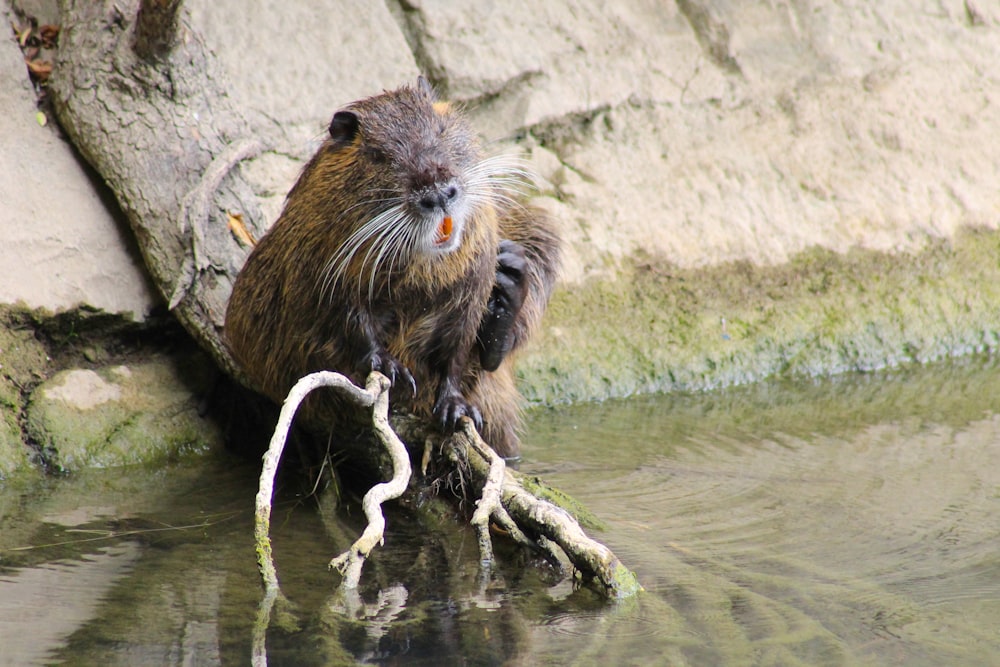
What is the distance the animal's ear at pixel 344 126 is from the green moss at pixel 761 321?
1.62 meters

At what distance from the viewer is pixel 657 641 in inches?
103

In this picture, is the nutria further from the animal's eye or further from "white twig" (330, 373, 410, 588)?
"white twig" (330, 373, 410, 588)

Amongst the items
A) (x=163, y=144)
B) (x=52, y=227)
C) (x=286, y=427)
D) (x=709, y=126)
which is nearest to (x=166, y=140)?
(x=163, y=144)

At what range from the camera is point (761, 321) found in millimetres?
5066

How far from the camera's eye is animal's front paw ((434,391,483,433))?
3402mm

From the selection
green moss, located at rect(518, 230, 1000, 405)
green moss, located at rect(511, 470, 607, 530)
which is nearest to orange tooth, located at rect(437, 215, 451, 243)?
green moss, located at rect(511, 470, 607, 530)

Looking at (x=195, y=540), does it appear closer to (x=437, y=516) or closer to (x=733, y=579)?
(x=437, y=516)

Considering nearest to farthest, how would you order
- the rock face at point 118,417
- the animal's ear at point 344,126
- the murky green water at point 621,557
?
the murky green water at point 621,557 < the animal's ear at point 344,126 < the rock face at point 118,417

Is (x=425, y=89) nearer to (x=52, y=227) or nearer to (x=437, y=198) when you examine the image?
(x=437, y=198)

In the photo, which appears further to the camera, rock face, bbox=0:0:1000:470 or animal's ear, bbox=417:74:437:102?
rock face, bbox=0:0:1000:470

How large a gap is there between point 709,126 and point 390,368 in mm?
2646

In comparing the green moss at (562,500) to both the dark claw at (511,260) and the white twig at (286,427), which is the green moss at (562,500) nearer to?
the white twig at (286,427)

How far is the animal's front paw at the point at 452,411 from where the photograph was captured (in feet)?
11.2

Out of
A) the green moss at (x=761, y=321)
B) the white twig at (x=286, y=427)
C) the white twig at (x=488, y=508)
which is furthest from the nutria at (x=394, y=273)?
the green moss at (x=761, y=321)
